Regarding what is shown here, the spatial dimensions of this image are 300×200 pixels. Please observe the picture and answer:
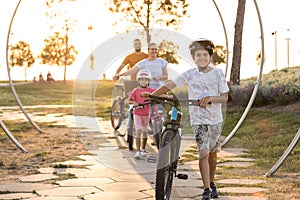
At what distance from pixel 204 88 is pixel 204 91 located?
0.02m

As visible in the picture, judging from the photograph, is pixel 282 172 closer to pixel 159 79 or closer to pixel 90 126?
pixel 159 79

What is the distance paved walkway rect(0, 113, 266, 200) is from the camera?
4684mm

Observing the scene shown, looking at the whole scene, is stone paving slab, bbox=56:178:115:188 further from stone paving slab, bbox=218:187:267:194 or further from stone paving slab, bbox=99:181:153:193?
stone paving slab, bbox=218:187:267:194

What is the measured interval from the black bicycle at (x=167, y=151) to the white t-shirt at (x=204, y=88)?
12cm

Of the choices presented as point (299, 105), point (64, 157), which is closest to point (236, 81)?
point (299, 105)

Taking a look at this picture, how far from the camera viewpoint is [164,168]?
4.18 meters

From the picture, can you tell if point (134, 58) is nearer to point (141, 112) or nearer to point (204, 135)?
point (141, 112)

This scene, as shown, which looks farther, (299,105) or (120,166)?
(299,105)

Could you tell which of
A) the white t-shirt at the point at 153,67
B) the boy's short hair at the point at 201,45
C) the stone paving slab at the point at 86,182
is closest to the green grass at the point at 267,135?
the white t-shirt at the point at 153,67

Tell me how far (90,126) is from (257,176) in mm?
6984

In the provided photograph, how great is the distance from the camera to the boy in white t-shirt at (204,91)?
14.4ft

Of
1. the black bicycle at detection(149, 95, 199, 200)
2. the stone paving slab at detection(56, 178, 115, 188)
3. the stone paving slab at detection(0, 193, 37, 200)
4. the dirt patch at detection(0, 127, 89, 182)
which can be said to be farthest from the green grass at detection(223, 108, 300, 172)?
the stone paving slab at detection(0, 193, 37, 200)

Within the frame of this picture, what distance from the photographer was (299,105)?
10719mm

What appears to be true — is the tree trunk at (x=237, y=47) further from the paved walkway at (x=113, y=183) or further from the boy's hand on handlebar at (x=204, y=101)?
the boy's hand on handlebar at (x=204, y=101)
